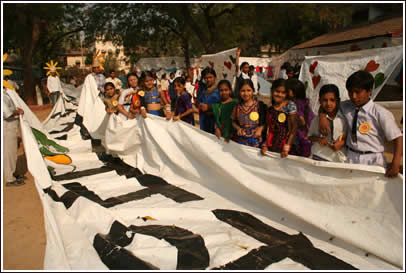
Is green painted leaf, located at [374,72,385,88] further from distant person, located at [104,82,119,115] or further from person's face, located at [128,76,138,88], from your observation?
distant person, located at [104,82,119,115]

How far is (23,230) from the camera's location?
2.95 meters

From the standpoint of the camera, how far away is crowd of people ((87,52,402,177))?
2.11 m

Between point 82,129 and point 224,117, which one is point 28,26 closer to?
point 82,129

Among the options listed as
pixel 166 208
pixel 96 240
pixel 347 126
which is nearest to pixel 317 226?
pixel 347 126

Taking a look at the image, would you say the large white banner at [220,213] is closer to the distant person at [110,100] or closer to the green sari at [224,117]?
the green sari at [224,117]

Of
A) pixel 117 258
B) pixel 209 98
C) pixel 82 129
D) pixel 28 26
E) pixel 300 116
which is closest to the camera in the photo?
pixel 117 258

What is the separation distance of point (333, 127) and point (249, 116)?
873 millimetres

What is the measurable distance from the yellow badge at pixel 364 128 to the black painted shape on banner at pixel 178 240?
4.57ft

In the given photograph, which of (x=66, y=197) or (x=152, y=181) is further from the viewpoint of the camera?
(x=152, y=181)

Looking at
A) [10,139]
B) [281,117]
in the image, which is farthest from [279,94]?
[10,139]

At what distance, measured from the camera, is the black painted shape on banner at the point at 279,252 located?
2053 millimetres

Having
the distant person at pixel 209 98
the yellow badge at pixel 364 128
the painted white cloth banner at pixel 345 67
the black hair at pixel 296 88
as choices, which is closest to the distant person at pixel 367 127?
the yellow badge at pixel 364 128

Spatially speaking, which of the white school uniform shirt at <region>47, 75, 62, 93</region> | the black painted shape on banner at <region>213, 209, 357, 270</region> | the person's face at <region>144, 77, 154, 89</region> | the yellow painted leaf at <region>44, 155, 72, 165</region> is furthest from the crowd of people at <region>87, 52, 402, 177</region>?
the white school uniform shirt at <region>47, 75, 62, 93</region>

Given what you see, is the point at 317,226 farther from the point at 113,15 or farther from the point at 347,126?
the point at 113,15
